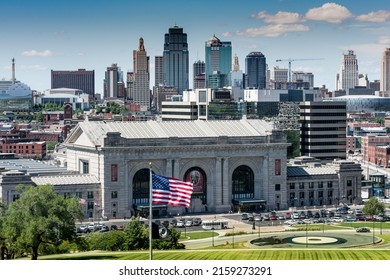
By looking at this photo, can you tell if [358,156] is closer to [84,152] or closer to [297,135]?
[297,135]

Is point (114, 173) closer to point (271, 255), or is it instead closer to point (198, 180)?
point (198, 180)

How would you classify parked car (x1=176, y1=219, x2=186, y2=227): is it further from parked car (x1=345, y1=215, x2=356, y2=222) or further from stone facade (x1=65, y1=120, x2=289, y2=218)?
parked car (x1=345, y1=215, x2=356, y2=222)

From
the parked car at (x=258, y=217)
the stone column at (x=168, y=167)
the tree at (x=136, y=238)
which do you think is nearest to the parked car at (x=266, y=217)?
the parked car at (x=258, y=217)

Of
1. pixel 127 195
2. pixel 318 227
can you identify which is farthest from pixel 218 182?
pixel 318 227

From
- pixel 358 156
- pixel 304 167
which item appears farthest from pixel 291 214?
pixel 358 156

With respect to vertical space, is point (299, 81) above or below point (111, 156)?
above

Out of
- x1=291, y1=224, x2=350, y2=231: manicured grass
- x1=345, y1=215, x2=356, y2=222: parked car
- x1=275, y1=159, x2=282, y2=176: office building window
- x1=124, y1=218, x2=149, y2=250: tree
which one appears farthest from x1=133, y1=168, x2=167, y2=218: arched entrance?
x1=124, y1=218, x2=149, y2=250: tree

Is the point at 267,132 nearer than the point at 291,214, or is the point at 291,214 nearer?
the point at 291,214

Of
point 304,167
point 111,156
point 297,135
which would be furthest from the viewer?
point 297,135

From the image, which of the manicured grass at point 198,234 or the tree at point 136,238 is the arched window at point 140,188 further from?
the tree at point 136,238
